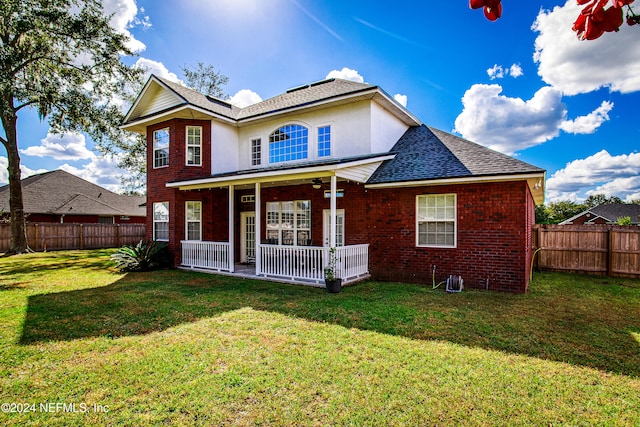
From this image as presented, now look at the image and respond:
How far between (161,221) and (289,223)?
5.70 m

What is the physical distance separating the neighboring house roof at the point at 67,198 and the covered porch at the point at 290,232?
18.8 meters

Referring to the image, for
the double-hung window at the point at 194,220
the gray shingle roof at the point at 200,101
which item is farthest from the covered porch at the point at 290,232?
the gray shingle roof at the point at 200,101

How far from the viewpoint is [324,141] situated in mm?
11938

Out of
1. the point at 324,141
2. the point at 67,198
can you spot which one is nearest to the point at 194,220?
the point at 324,141

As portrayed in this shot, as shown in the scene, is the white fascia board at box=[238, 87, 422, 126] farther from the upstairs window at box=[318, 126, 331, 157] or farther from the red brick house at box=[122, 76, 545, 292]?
the upstairs window at box=[318, 126, 331, 157]

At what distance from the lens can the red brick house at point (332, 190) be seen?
355 inches

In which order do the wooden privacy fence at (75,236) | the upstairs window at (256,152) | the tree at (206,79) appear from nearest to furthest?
the upstairs window at (256,152) < the wooden privacy fence at (75,236) < the tree at (206,79)

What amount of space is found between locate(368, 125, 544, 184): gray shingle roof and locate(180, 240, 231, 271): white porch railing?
591 cm

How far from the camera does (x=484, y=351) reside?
15.5 feet

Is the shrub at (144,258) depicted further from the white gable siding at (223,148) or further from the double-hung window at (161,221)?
the white gable siding at (223,148)

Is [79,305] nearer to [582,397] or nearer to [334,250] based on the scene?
[334,250]

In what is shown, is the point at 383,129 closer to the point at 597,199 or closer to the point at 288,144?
the point at 288,144

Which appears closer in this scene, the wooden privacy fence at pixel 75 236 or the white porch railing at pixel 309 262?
the white porch railing at pixel 309 262

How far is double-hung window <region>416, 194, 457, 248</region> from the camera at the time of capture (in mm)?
9570
